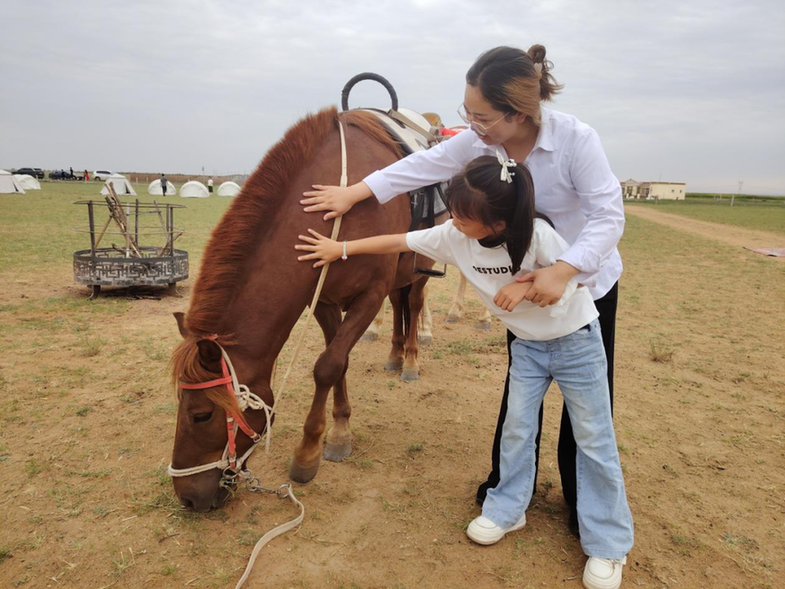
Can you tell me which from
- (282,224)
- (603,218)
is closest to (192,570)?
(282,224)

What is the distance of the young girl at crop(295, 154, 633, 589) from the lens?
1867 mm

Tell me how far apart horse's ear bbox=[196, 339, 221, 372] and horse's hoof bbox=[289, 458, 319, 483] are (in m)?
0.93

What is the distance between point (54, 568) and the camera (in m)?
2.04

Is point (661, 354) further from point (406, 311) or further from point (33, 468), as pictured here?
point (33, 468)

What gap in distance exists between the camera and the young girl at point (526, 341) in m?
1.87

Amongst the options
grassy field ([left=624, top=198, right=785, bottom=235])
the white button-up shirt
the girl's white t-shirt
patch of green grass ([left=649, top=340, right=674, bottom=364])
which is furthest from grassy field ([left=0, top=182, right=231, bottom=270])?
grassy field ([left=624, top=198, right=785, bottom=235])

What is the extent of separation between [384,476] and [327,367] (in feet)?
2.55

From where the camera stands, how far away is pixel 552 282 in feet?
5.97

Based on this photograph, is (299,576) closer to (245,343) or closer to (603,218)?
(245,343)

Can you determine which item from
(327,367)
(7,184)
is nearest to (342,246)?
(327,367)

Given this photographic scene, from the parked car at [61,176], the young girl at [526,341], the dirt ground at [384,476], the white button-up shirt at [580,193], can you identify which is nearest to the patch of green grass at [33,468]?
the dirt ground at [384,476]

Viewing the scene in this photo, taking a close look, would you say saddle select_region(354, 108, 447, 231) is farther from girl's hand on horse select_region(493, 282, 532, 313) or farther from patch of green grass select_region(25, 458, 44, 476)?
patch of green grass select_region(25, 458, 44, 476)

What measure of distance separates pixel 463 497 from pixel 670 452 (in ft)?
4.83

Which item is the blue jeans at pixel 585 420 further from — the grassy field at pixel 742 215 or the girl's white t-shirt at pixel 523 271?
the grassy field at pixel 742 215
